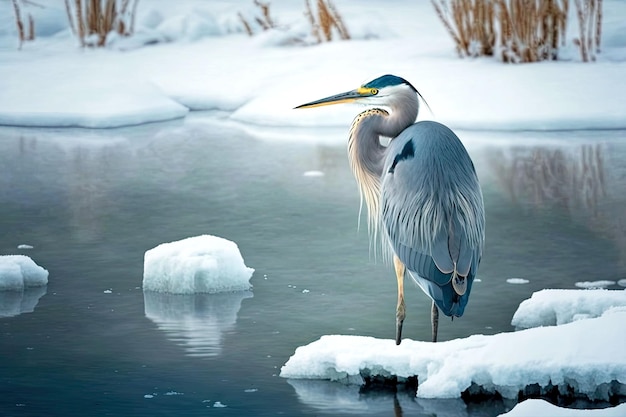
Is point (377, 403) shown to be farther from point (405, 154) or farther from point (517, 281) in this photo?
point (517, 281)

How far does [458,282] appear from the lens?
389cm

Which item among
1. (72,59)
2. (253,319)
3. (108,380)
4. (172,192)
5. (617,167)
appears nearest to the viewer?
(108,380)

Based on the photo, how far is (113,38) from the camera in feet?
40.9

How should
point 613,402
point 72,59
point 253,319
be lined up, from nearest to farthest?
point 613,402 → point 253,319 → point 72,59

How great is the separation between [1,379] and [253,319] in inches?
36.0

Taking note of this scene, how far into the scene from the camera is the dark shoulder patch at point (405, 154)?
407cm

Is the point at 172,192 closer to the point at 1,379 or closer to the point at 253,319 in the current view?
the point at 253,319

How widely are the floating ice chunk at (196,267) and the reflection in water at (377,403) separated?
1.12 metres

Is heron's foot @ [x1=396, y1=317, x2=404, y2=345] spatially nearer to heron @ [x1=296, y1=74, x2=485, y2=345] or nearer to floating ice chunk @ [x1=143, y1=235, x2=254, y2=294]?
heron @ [x1=296, y1=74, x2=485, y2=345]

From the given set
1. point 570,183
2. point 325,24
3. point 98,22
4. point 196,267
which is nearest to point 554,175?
A: point 570,183

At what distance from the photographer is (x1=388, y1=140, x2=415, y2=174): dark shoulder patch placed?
4.07m

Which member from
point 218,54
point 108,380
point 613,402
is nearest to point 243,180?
point 108,380

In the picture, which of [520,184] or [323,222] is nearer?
[323,222]

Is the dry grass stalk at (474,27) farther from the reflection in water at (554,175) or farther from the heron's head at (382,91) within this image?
the heron's head at (382,91)
